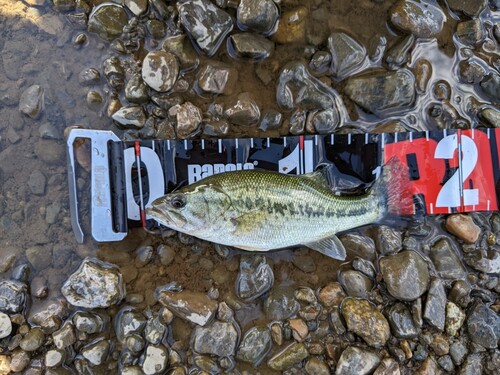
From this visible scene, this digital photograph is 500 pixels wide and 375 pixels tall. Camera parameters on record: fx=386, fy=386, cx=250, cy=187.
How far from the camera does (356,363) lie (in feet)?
12.4

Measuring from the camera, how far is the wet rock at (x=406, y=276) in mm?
3920

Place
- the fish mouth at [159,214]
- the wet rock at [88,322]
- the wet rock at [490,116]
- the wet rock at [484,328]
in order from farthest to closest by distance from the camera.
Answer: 1. the wet rock at [490,116]
2. the wet rock at [484,328]
3. the wet rock at [88,322]
4. the fish mouth at [159,214]

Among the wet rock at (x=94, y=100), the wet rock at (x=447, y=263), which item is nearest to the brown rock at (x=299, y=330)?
the wet rock at (x=447, y=263)

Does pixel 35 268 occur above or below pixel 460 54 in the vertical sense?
below

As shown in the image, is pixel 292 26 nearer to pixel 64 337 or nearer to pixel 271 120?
pixel 271 120

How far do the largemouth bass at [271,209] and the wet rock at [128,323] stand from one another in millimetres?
1075

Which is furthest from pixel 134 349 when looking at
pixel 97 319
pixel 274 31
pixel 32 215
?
pixel 274 31

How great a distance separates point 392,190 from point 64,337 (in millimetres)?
3571

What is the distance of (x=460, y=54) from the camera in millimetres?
4270

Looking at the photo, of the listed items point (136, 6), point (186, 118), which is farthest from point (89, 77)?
point (186, 118)

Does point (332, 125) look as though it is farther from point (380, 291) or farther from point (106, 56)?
point (106, 56)

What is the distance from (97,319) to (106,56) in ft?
9.02

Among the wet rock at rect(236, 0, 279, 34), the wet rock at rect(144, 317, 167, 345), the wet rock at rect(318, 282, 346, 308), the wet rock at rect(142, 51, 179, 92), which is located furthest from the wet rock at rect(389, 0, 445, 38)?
the wet rock at rect(144, 317, 167, 345)

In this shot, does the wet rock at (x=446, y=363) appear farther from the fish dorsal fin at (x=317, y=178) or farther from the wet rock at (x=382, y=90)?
the wet rock at (x=382, y=90)
